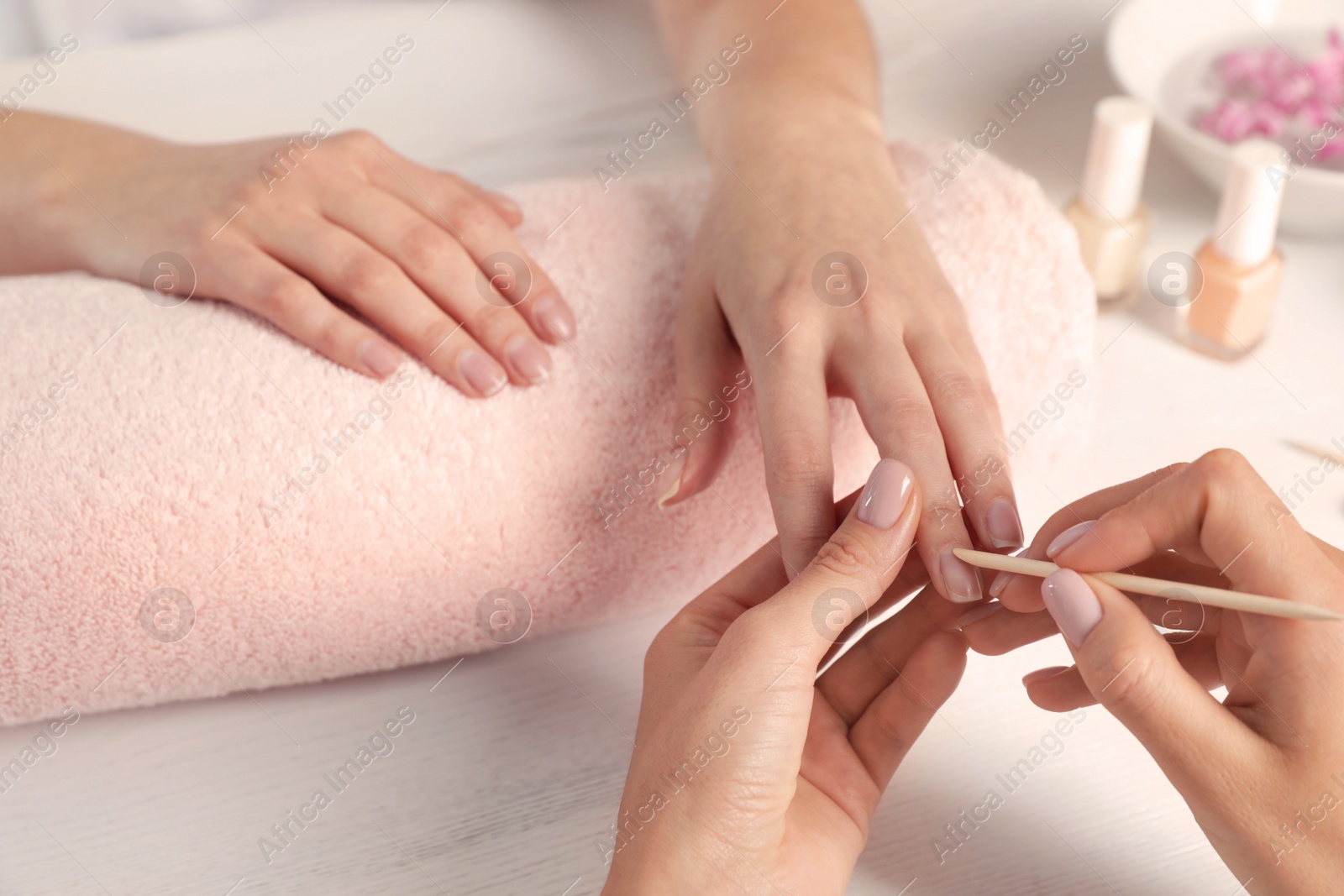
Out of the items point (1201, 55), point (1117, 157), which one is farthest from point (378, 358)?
point (1201, 55)

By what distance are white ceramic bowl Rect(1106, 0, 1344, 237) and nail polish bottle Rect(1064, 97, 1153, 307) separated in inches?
2.1

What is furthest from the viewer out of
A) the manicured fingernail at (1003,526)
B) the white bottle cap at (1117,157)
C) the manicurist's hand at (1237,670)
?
the white bottle cap at (1117,157)

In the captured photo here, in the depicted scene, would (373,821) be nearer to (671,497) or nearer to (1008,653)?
(671,497)

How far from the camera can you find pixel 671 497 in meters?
0.63

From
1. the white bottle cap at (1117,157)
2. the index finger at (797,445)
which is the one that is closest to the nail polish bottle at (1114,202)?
the white bottle cap at (1117,157)

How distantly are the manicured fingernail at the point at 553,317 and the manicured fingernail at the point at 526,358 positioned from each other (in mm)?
17

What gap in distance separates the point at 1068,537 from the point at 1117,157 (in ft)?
1.44

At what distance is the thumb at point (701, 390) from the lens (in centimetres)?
62

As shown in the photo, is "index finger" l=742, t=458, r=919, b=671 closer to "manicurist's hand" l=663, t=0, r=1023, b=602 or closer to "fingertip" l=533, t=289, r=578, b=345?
"manicurist's hand" l=663, t=0, r=1023, b=602

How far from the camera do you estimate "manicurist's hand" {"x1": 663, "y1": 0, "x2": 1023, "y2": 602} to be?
0.57 metres

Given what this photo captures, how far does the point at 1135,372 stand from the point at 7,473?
0.78 meters

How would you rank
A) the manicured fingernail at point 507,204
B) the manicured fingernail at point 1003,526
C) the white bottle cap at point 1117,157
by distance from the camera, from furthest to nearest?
the white bottle cap at point 1117,157 < the manicured fingernail at point 507,204 < the manicured fingernail at point 1003,526

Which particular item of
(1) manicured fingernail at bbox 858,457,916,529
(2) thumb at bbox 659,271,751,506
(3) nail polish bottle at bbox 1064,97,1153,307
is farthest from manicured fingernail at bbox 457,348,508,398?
(3) nail polish bottle at bbox 1064,97,1153,307

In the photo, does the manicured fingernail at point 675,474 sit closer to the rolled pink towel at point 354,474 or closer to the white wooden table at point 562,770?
the rolled pink towel at point 354,474
